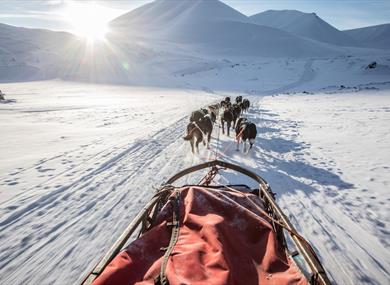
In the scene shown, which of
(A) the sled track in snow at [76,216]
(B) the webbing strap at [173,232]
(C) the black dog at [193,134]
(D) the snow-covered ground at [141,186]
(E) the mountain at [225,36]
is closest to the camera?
(B) the webbing strap at [173,232]

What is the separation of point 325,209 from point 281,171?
89.0 inches

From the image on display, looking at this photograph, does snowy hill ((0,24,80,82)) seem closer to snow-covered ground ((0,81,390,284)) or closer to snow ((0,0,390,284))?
snow ((0,0,390,284))

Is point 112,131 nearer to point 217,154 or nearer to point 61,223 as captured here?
point 217,154

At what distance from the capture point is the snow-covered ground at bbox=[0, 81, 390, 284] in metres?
3.95

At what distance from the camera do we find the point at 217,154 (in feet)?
30.3

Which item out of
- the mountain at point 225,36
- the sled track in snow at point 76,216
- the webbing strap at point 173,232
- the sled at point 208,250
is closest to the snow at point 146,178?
the sled track in snow at point 76,216

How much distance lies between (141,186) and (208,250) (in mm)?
4076

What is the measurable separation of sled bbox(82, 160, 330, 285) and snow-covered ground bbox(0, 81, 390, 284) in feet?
5.13

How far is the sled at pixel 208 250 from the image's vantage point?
2.14 m

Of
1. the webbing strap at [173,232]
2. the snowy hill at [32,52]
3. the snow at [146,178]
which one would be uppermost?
the webbing strap at [173,232]

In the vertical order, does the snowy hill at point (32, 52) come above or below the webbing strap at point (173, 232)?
below

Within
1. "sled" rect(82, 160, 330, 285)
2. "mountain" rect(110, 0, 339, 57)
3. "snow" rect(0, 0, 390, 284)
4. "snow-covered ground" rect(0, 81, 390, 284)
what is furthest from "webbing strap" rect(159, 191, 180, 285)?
"mountain" rect(110, 0, 339, 57)

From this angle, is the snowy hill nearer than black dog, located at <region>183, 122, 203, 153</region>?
No

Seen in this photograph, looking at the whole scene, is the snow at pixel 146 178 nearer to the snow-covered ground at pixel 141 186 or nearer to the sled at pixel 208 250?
the snow-covered ground at pixel 141 186
